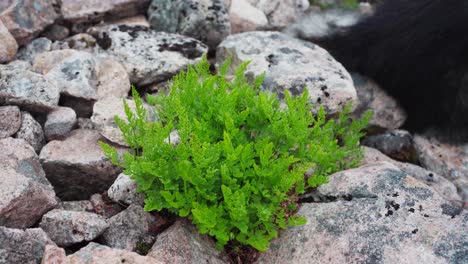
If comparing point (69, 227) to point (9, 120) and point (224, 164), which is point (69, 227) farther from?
point (9, 120)

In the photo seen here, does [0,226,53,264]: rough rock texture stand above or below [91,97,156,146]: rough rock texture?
above

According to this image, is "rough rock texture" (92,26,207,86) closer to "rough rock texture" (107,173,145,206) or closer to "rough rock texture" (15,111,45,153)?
"rough rock texture" (15,111,45,153)

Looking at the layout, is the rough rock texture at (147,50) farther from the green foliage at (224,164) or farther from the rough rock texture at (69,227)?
the rough rock texture at (69,227)

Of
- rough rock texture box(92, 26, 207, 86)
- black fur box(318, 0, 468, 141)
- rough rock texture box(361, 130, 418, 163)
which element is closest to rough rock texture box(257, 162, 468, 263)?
rough rock texture box(361, 130, 418, 163)

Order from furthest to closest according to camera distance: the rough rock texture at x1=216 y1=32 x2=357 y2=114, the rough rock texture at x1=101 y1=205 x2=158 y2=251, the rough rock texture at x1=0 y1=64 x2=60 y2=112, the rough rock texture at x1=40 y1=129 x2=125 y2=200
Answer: the rough rock texture at x1=216 y1=32 x2=357 y2=114, the rough rock texture at x1=0 y1=64 x2=60 y2=112, the rough rock texture at x1=40 y1=129 x2=125 y2=200, the rough rock texture at x1=101 y1=205 x2=158 y2=251

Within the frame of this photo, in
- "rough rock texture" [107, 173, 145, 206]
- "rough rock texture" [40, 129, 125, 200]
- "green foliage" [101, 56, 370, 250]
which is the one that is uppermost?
"green foliage" [101, 56, 370, 250]

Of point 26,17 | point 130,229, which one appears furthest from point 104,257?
point 26,17

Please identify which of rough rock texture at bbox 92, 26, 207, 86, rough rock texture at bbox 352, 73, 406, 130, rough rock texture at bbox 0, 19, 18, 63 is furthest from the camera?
rough rock texture at bbox 352, 73, 406, 130
